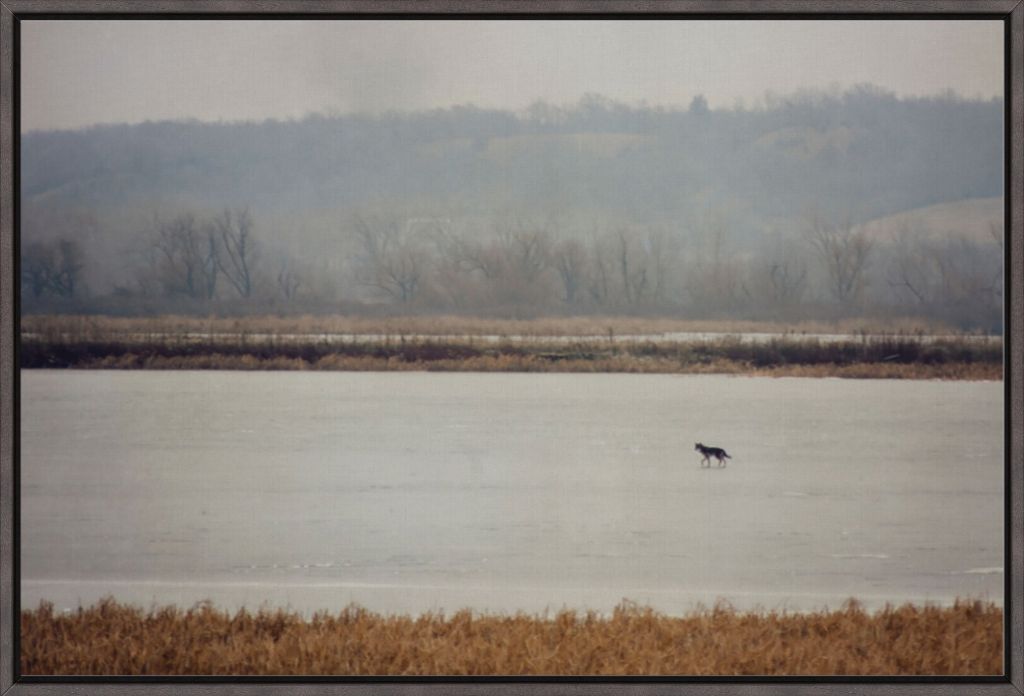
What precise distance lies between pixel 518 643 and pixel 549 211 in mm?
1501

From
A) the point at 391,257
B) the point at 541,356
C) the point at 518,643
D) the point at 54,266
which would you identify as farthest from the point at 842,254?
the point at 54,266

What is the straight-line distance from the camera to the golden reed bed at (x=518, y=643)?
11.4 feet

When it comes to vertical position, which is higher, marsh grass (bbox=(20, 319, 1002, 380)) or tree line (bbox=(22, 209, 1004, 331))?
tree line (bbox=(22, 209, 1004, 331))

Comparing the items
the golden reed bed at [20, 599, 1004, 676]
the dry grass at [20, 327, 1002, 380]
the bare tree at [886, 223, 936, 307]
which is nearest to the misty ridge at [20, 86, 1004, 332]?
the bare tree at [886, 223, 936, 307]

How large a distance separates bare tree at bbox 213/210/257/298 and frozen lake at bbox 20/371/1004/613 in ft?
1.31

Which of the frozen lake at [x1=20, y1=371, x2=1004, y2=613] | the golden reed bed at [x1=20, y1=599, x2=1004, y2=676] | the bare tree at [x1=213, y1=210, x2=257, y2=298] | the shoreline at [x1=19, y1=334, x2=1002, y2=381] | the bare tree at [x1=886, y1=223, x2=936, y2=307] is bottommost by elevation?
the golden reed bed at [x1=20, y1=599, x2=1004, y2=676]

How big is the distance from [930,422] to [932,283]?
0.49 meters

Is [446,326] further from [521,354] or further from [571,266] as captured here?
[571,266]

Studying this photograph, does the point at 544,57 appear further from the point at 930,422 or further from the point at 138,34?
the point at 930,422

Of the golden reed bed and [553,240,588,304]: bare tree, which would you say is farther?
[553,240,588,304]: bare tree

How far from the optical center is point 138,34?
3.62m

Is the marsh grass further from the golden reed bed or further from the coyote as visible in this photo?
the golden reed bed

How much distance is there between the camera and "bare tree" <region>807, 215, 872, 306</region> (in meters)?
3.60

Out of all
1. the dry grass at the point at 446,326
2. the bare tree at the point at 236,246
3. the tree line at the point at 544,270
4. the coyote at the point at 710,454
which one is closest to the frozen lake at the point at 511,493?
the coyote at the point at 710,454
